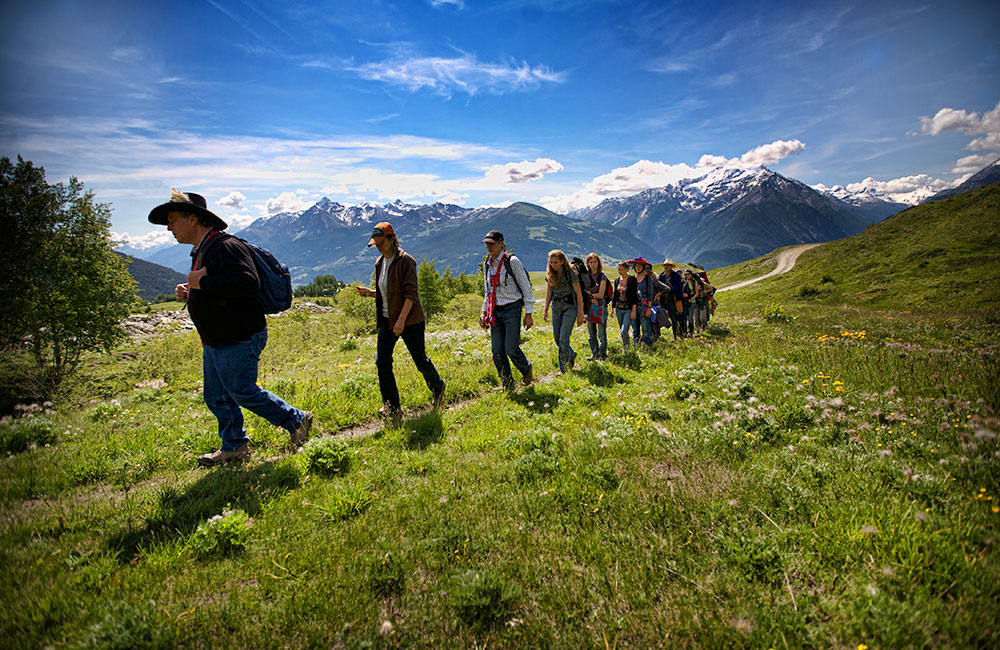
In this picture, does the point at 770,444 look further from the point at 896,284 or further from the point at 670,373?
the point at 896,284

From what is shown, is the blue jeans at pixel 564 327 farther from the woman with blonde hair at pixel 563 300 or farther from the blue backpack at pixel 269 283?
the blue backpack at pixel 269 283

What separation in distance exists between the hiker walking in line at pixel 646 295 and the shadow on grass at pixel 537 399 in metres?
6.07

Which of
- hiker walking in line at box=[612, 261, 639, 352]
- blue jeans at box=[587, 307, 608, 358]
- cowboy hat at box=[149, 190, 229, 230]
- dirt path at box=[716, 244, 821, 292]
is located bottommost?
blue jeans at box=[587, 307, 608, 358]

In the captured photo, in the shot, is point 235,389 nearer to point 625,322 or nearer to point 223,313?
point 223,313

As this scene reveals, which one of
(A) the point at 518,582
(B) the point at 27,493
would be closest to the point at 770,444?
(A) the point at 518,582

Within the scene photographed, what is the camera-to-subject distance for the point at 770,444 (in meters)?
4.95

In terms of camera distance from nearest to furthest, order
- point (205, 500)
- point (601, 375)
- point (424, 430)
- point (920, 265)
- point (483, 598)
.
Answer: point (483, 598) → point (205, 500) → point (424, 430) → point (601, 375) → point (920, 265)

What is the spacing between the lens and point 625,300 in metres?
12.6

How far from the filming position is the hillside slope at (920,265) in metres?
44.3

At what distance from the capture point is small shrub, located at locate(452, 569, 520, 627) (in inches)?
112

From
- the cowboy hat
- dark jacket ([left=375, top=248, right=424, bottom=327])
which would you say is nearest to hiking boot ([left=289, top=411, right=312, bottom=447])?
dark jacket ([left=375, top=248, right=424, bottom=327])

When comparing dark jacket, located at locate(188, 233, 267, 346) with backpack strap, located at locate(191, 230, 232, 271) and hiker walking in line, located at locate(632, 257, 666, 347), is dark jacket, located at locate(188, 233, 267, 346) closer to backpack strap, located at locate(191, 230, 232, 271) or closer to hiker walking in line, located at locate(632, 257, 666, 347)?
backpack strap, located at locate(191, 230, 232, 271)

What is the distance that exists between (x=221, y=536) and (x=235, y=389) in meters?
2.34

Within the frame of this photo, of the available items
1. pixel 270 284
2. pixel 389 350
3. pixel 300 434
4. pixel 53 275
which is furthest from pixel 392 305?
pixel 53 275
